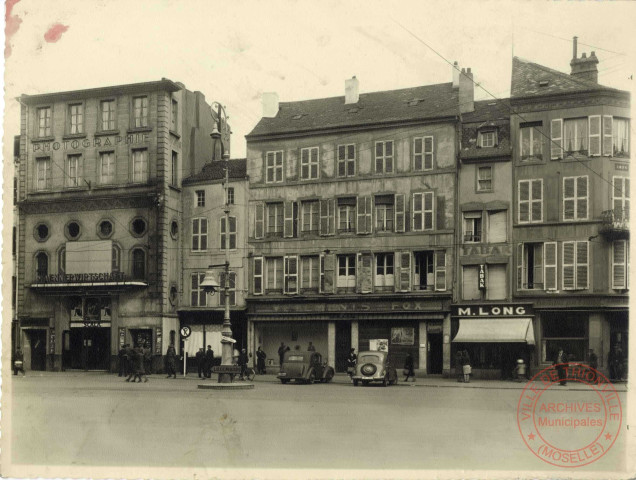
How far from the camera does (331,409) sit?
1983 centimetres

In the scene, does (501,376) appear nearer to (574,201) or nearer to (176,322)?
(574,201)

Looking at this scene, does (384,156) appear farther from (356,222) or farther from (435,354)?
(435,354)

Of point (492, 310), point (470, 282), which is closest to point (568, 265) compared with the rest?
point (492, 310)

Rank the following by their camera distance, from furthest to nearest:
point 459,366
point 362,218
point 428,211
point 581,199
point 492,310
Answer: point 362,218
point 428,211
point 492,310
point 459,366
point 581,199

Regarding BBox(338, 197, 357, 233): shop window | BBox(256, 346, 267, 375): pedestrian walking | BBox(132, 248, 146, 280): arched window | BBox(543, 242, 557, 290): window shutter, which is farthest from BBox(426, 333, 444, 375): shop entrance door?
BBox(132, 248, 146, 280): arched window

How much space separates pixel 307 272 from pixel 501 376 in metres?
10.5

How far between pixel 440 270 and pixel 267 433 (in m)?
24.0

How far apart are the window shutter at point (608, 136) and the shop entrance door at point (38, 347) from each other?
23.5m

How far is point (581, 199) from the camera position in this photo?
112 ft

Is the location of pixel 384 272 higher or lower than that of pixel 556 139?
lower

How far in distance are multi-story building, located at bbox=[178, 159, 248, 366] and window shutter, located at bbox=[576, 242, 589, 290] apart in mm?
15919

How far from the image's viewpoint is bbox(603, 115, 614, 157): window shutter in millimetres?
31953

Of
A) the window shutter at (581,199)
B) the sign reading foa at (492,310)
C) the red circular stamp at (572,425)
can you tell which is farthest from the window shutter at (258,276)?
the red circular stamp at (572,425)

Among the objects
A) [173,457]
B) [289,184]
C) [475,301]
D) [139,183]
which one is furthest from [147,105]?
[173,457]
